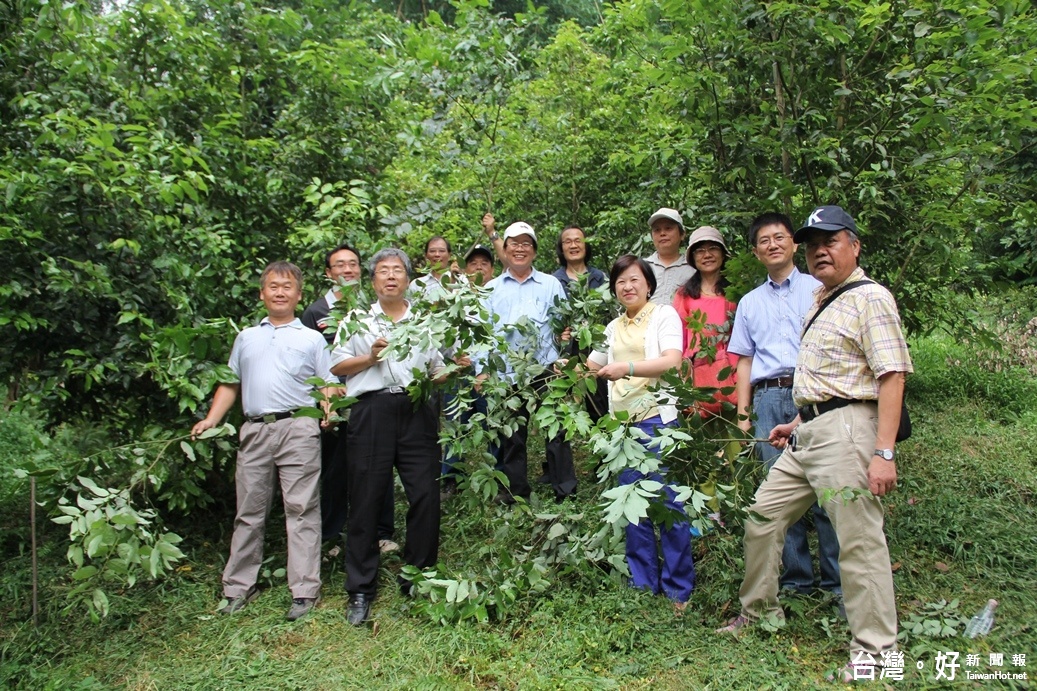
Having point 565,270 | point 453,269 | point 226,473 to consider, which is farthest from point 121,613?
point 565,270

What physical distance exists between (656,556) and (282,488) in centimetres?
210

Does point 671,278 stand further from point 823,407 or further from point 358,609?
point 358,609

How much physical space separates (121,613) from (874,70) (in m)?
5.32

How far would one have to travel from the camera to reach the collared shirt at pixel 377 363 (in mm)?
4352

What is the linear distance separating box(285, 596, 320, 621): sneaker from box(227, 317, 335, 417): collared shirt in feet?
3.42

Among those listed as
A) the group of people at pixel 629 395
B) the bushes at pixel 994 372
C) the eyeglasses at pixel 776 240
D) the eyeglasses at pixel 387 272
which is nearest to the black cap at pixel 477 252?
the group of people at pixel 629 395

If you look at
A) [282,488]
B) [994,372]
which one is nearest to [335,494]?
[282,488]

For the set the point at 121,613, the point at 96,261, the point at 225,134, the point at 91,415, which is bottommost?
the point at 121,613

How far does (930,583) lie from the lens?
4.37m

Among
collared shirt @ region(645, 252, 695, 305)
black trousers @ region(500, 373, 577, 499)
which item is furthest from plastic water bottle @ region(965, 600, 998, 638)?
black trousers @ region(500, 373, 577, 499)

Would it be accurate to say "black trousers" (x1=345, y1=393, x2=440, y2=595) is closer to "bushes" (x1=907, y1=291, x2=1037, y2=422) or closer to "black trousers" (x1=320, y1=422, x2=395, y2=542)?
"black trousers" (x1=320, y1=422, x2=395, y2=542)

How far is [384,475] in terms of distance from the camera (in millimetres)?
4355

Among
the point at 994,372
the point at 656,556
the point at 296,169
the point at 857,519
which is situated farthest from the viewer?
the point at 994,372

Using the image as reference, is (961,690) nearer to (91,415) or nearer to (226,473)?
(226,473)
